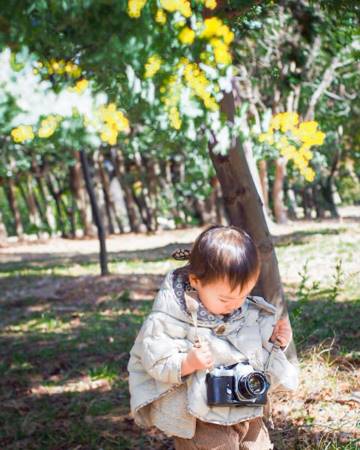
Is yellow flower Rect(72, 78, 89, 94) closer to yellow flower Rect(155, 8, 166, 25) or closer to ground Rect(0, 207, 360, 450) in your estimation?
yellow flower Rect(155, 8, 166, 25)

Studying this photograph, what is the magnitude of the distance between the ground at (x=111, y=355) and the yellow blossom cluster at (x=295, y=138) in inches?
51.2

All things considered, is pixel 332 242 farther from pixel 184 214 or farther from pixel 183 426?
pixel 184 214

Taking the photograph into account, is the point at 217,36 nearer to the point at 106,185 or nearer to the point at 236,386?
the point at 236,386

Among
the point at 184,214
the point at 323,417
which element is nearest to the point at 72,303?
the point at 323,417

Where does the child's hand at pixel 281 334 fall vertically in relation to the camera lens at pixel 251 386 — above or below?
above

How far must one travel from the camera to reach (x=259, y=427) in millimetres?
2775

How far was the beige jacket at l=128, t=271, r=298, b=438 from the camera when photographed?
8.27 feet

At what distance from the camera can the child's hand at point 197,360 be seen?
2.42 metres

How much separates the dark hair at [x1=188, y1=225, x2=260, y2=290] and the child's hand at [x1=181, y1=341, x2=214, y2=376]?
0.23 meters

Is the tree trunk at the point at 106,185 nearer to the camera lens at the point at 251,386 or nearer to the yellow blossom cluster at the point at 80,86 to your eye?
the yellow blossom cluster at the point at 80,86

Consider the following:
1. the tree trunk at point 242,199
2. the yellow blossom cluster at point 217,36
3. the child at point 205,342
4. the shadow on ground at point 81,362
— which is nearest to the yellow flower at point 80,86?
the yellow blossom cluster at point 217,36

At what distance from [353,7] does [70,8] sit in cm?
224

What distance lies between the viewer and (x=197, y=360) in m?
2.42

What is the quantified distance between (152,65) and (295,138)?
76 cm
